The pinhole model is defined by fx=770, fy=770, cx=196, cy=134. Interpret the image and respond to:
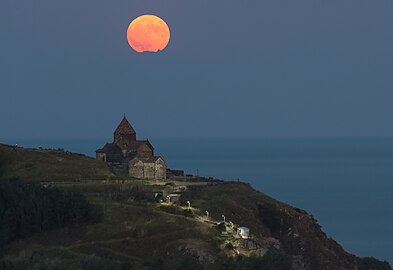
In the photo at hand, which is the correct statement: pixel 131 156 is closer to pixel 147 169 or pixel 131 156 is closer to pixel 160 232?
A: pixel 147 169

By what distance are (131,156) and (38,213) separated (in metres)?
41.5

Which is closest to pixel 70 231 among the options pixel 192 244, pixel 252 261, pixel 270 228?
pixel 192 244

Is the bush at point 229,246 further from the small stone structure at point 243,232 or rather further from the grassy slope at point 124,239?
the small stone structure at point 243,232

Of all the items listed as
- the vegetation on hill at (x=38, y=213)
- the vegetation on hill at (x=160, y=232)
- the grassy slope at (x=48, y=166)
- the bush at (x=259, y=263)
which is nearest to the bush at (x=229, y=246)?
the vegetation on hill at (x=160, y=232)

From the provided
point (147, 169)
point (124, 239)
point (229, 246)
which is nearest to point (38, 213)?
point (124, 239)

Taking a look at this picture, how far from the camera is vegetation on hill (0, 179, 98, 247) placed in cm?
7744

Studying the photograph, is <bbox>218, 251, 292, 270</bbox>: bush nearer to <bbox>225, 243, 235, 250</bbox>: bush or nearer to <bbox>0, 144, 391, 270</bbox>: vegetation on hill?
<bbox>0, 144, 391, 270</bbox>: vegetation on hill

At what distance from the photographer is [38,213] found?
78.3 m

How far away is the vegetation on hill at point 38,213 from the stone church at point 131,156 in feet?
87.3

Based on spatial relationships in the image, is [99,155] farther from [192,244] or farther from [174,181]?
[192,244]

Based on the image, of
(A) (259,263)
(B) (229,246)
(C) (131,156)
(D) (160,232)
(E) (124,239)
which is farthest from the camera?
(C) (131,156)

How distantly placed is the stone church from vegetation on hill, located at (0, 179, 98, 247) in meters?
26.6

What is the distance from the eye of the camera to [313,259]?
87250 millimetres

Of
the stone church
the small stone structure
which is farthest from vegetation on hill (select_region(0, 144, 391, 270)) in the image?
the stone church
